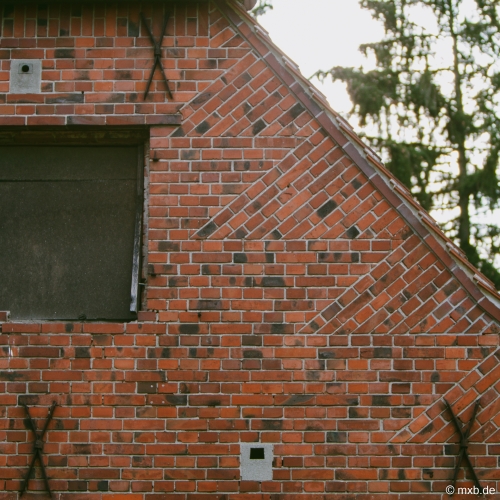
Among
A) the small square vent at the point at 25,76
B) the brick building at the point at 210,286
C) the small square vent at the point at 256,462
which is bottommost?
the small square vent at the point at 256,462

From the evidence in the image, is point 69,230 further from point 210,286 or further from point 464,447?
point 464,447

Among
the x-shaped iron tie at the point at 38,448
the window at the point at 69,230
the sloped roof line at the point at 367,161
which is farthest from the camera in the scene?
the window at the point at 69,230

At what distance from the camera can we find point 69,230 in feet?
13.0

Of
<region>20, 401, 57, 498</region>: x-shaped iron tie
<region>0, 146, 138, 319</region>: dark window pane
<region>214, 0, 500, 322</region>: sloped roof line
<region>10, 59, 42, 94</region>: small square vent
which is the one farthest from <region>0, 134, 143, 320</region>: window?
<region>214, 0, 500, 322</region>: sloped roof line

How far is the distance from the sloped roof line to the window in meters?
1.11

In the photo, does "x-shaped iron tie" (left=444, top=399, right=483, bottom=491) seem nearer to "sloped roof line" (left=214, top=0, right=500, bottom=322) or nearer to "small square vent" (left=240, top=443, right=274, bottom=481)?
"sloped roof line" (left=214, top=0, right=500, bottom=322)

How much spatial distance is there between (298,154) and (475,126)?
9.71 metres

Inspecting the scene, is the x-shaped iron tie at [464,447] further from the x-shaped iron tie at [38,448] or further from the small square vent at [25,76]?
the small square vent at [25,76]

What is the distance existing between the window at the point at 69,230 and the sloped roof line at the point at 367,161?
1.11 m

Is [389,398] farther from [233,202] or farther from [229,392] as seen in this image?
[233,202]

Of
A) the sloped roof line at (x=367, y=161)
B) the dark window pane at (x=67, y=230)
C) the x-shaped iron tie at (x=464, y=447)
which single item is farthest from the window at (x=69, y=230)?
the x-shaped iron tie at (x=464, y=447)

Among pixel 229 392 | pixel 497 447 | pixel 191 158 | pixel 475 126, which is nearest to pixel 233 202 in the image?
pixel 191 158

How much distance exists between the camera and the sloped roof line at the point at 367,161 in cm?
371

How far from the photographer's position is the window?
12.7ft
